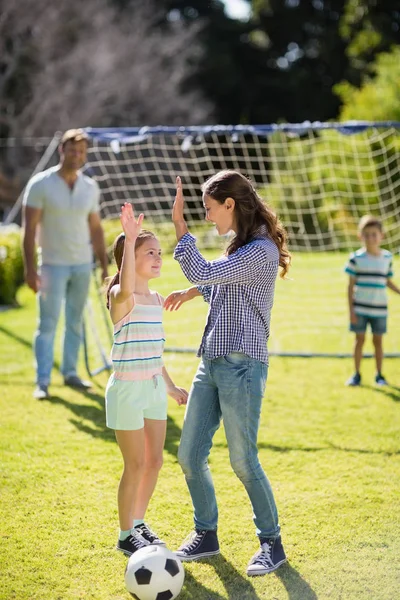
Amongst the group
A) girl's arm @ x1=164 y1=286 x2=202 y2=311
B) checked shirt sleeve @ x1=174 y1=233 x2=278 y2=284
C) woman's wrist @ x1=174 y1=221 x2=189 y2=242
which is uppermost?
woman's wrist @ x1=174 y1=221 x2=189 y2=242

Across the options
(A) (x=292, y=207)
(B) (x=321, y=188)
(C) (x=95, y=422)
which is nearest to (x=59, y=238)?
(C) (x=95, y=422)

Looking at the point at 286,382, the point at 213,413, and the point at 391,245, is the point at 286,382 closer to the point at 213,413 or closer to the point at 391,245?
the point at 213,413

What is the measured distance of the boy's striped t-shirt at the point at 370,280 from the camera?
6.55m

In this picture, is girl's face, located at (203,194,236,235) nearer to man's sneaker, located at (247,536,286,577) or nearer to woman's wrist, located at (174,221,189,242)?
woman's wrist, located at (174,221,189,242)

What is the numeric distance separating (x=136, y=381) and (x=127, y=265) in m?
0.50

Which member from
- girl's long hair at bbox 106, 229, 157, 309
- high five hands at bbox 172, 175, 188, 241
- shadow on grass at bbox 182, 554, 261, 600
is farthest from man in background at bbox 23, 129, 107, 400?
shadow on grass at bbox 182, 554, 261, 600

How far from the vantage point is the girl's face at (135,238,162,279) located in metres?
3.38

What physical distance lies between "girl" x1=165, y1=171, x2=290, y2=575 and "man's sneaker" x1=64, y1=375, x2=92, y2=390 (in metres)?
3.19

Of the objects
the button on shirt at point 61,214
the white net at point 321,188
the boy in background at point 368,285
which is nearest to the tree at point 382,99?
the white net at point 321,188

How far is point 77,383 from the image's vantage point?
6.52 meters

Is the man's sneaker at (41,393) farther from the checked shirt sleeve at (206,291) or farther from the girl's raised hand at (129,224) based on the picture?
the girl's raised hand at (129,224)

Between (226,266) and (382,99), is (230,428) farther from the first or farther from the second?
(382,99)

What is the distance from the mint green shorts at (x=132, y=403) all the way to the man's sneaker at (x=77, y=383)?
3.15 meters

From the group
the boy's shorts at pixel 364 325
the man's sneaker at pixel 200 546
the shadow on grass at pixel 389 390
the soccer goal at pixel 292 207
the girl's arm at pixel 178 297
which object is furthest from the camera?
the soccer goal at pixel 292 207
